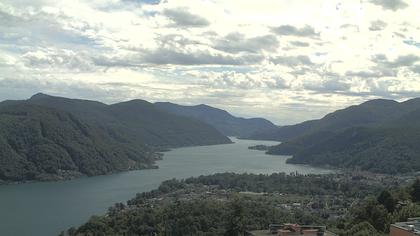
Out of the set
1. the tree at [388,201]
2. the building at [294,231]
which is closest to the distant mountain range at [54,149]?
the tree at [388,201]

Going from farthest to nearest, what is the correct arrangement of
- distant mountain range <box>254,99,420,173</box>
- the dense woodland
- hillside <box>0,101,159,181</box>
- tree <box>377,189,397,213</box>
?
distant mountain range <box>254,99,420,173</box>, hillside <box>0,101,159,181</box>, tree <box>377,189,397,213</box>, the dense woodland

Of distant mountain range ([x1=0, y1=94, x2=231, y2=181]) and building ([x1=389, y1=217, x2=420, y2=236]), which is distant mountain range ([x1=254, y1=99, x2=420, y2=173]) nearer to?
distant mountain range ([x1=0, y1=94, x2=231, y2=181])

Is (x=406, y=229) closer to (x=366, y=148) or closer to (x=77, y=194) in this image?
(x=77, y=194)

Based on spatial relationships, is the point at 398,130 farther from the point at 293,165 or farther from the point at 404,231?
the point at 404,231

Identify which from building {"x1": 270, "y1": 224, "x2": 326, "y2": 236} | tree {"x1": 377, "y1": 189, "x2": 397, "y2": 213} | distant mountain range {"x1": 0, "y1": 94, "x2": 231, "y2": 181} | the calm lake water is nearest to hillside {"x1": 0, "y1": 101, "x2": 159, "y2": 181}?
distant mountain range {"x1": 0, "y1": 94, "x2": 231, "y2": 181}

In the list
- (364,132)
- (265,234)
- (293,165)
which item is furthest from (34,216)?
(364,132)

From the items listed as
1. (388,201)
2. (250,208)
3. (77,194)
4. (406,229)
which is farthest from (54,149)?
(406,229)

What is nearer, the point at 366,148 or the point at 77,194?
the point at 77,194

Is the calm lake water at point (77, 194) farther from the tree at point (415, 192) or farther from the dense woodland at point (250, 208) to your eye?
the tree at point (415, 192)
